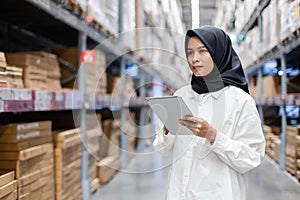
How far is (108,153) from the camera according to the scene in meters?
4.60

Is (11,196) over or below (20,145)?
below

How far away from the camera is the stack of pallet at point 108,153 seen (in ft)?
13.9

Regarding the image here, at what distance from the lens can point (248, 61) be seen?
7.45 meters

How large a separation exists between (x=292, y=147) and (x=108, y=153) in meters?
2.03

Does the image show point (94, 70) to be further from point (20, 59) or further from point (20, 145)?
point (20, 145)

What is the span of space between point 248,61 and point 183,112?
6243 mm

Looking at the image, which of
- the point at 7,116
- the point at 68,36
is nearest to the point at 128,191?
the point at 7,116

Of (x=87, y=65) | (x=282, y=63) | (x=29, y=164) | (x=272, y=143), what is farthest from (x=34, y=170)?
(x=272, y=143)

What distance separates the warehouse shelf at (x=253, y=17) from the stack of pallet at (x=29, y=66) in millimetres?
3606

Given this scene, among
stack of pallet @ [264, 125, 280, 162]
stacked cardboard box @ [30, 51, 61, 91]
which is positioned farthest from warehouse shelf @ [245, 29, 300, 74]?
stacked cardboard box @ [30, 51, 61, 91]

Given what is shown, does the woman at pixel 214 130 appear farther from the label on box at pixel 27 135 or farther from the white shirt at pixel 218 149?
the label on box at pixel 27 135

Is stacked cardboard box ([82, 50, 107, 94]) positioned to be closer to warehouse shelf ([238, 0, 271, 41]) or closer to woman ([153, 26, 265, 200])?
woman ([153, 26, 265, 200])

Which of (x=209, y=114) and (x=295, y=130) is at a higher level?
(x=209, y=114)

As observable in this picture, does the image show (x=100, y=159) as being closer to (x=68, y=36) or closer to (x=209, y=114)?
(x=68, y=36)
